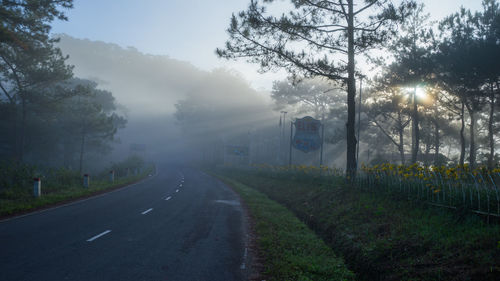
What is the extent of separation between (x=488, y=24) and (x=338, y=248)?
24.0 metres

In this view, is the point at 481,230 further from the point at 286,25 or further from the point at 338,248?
the point at 286,25

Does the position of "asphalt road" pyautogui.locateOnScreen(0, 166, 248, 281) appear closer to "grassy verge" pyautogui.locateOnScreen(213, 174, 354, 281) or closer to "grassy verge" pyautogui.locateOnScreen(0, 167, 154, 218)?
"grassy verge" pyautogui.locateOnScreen(213, 174, 354, 281)

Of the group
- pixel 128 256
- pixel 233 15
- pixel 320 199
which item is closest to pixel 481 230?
pixel 128 256

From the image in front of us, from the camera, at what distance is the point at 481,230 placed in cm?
624

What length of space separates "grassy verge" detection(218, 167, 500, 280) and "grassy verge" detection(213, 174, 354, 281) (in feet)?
1.48

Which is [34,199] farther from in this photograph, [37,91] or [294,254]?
[37,91]

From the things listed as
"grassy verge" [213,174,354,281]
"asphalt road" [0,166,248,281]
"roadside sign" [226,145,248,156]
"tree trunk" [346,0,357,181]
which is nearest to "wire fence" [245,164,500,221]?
"tree trunk" [346,0,357,181]

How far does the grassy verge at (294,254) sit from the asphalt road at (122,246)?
0.59 m

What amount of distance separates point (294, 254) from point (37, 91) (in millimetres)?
36783

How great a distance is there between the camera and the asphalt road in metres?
6.01

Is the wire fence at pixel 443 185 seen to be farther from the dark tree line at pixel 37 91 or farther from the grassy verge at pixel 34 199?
the dark tree line at pixel 37 91

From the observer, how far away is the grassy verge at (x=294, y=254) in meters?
6.59

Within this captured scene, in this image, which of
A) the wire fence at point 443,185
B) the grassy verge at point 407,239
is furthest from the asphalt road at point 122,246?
the wire fence at point 443,185

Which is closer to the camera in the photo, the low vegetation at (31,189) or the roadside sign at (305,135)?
the low vegetation at (31,189)
